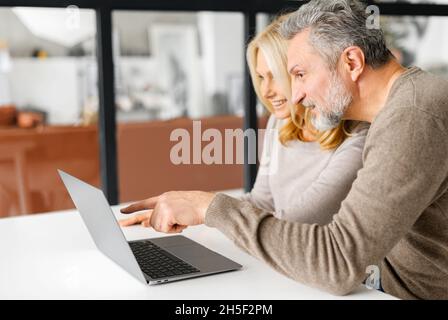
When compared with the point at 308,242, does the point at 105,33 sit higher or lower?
higher

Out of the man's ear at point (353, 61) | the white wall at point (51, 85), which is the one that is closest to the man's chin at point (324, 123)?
the man's ear at point (353, 61)

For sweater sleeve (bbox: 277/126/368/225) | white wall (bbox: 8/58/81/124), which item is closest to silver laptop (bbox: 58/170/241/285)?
sweater sleeve (bbox: 277/126/368/225)

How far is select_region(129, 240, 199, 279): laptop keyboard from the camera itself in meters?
1.19

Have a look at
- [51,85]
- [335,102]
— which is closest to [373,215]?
[335,102]

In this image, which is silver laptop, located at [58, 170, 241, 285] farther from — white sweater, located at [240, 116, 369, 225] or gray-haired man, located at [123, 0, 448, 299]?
white sweater, located at [240, 116, 369, 225]

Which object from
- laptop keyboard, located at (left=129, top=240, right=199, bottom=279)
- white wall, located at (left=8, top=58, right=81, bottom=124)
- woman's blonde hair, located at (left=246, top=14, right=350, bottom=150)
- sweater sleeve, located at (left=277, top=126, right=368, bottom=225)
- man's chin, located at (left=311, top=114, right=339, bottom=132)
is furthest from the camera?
white wall, located at (left=8, top=58, right=81, bottom=124)

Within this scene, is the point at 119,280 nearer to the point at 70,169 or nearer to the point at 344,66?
the point at 344,66

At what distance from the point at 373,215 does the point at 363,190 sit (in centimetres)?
5

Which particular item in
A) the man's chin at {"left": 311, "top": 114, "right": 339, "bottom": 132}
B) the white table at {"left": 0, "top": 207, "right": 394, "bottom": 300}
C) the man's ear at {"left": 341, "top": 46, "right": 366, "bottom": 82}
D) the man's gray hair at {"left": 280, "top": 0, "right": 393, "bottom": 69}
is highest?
the man's gray hair at {"left": 280, "top": 0, "right": 393, "bottom": 69}

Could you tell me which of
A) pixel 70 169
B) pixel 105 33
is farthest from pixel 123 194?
pixel 105 33

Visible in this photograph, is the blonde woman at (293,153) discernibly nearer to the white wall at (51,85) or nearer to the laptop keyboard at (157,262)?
the laptop keyboard at (157,262)

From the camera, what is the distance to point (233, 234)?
3.78 feet

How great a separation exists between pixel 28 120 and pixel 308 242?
11.5ft

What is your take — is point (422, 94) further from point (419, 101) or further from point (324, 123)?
point (324, 123)
